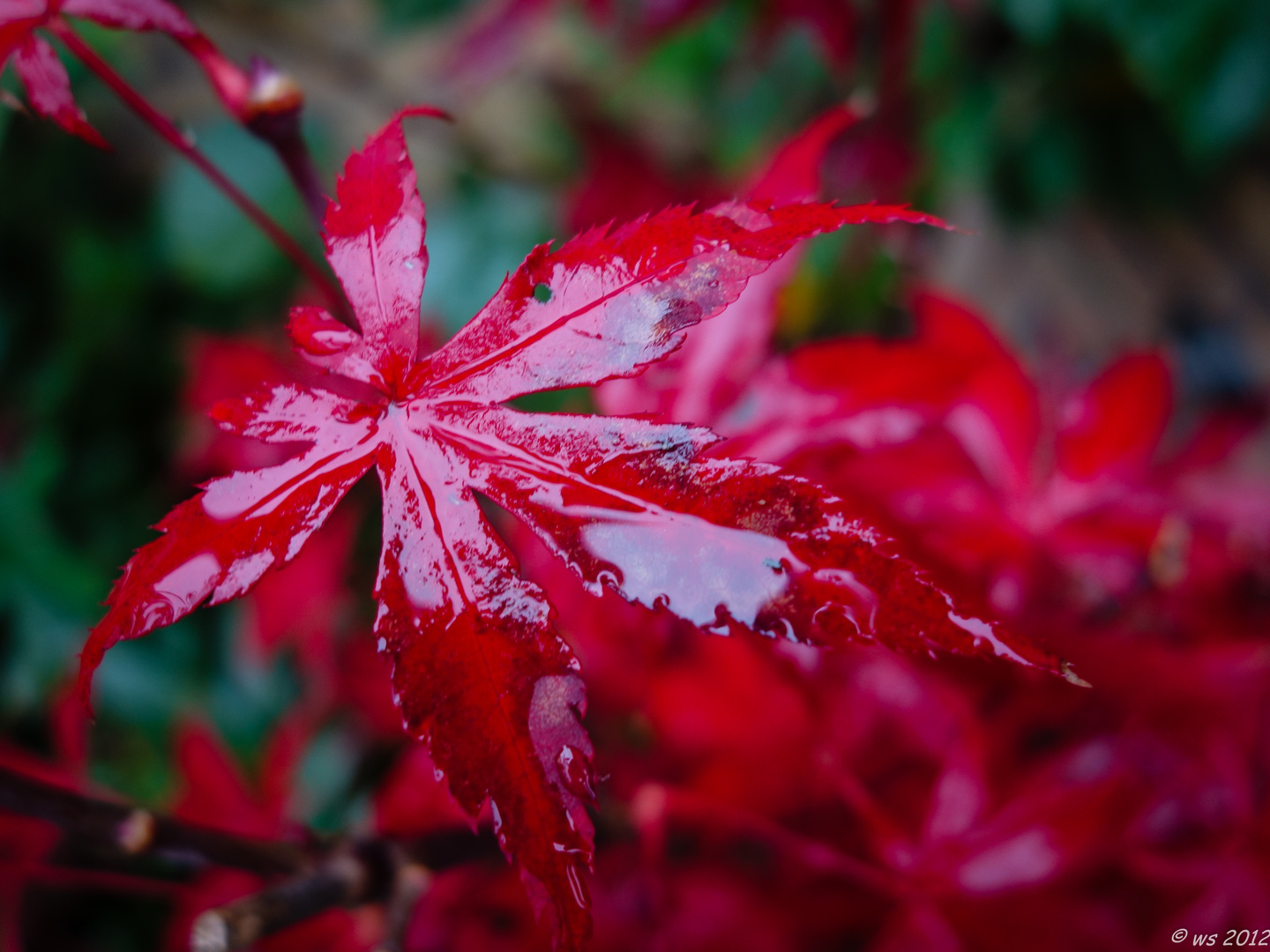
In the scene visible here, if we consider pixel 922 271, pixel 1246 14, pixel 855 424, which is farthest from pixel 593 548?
pixel 922 271

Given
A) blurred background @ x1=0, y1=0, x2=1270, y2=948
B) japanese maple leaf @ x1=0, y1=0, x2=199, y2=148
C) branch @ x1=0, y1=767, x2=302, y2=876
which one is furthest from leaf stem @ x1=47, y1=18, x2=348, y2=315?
blurred background @ x1=0, y1=0, x2=1270, y2=948

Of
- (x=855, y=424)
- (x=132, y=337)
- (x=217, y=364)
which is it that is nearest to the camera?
(x=855, y=424)

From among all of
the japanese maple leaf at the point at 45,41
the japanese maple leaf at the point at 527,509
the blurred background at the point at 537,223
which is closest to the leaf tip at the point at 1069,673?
the japanese maple leaf at the point at 527,509

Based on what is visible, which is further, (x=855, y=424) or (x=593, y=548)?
(x=855, y=424)

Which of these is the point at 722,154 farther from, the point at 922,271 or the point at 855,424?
the point at 855,424

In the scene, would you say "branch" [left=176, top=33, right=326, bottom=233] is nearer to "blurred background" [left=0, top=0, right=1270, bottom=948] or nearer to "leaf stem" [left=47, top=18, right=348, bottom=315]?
"leaf stem" [left=47, top=18, right=348, bottom=315]

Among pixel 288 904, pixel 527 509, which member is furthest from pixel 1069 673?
pixel 288 904
